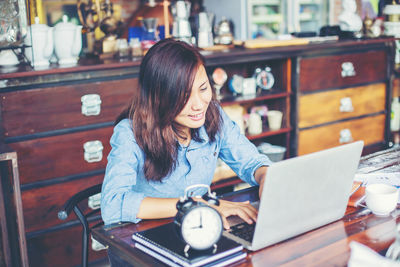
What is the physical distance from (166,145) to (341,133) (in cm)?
255

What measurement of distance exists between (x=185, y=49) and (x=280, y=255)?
30.3 inches

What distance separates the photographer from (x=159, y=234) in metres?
1.33

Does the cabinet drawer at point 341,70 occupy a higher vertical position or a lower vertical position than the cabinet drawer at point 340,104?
higher

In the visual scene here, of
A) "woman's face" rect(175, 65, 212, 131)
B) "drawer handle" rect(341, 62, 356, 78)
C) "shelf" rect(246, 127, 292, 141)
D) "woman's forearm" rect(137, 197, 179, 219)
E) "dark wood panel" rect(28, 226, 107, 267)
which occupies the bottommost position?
"dark wood panel" rect(28, 226, 107, 267)

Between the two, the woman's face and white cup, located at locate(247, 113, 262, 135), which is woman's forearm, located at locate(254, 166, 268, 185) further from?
white cup, located at locate(247, 113, 262, 135)

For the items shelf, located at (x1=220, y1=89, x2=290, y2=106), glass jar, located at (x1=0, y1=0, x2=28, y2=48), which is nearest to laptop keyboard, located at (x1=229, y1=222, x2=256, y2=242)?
glass jar, located at (x1=0, y1=0, x2=28, y2=48)

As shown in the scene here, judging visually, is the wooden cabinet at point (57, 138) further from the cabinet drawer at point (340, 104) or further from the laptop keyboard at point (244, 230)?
the laptop keyboard at point (244, 230)

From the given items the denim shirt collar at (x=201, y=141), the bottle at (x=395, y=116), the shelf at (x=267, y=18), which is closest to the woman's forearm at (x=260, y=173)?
the denim shirt collar at (x=201, y=141)

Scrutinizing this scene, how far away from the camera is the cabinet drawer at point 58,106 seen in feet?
8.46

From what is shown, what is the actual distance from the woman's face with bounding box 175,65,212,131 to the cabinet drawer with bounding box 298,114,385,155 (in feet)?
7.02

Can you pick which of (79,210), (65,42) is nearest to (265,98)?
(65,42)

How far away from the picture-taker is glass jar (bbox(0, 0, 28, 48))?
275 cm

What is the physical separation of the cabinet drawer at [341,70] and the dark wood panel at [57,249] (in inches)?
75.3

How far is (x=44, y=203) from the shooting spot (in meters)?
2.73
